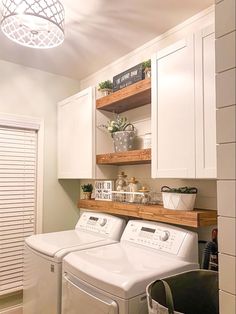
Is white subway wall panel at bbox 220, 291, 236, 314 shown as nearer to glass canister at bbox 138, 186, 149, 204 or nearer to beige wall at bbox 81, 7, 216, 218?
beige wall at bbox 81, 7, 216, 218

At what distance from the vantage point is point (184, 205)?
1.72 metres

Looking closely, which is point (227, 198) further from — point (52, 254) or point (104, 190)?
point (104, 190)

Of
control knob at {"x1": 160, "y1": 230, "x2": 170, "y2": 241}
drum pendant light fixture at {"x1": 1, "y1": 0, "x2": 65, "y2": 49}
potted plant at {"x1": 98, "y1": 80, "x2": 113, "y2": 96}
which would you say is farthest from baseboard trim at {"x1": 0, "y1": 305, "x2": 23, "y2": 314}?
drum pendant light fixture at {"x1": 1, "y1": 0, "x2": 65, "y2": 49}

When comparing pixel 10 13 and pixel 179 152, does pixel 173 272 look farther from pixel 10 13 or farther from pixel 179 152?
pixel 10 13

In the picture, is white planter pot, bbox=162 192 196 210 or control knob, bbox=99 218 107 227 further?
control knob, bbox=99 218 107 227

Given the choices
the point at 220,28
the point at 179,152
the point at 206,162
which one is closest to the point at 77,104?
the point at 179,152

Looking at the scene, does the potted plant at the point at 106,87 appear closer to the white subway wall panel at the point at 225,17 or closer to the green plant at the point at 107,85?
the green plant at the point at 107,85

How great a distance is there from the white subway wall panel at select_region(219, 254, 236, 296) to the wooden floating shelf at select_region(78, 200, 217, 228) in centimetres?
74

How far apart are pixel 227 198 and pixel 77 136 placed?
6.47 feet

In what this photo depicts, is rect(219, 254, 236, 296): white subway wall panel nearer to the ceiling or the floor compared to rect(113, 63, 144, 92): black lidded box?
nearer to the floor

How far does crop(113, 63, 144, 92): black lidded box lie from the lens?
212cm

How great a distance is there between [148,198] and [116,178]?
51 centimetres

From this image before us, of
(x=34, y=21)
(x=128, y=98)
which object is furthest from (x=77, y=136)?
(x=34, y=21)

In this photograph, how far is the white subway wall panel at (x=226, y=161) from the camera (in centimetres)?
83
